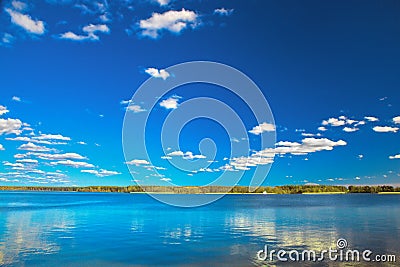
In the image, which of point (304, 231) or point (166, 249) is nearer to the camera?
point (166, 249)

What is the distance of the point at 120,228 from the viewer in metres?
40.2

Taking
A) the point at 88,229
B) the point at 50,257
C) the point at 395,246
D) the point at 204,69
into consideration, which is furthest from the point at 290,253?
the point at 88,229

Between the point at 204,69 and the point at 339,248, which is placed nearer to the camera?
the point at 339,248

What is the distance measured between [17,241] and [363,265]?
27.3m

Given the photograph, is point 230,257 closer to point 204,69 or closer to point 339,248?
point 339,248

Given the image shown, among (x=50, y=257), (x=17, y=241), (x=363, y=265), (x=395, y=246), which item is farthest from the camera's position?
(x=17, y=241)

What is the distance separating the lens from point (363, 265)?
2070 cm

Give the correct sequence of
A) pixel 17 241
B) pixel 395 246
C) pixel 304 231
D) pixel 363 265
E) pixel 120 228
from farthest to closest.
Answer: pixel 120 228 → pixel 304 231 → pixel 17 241 → pixel 395 246 → pixel 363 265

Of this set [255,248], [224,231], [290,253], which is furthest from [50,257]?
[224,231]

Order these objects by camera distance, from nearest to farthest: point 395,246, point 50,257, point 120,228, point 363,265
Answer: point 363,265
point 50,257
point 395,246
point 120,228

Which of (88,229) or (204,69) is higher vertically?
(204,69)

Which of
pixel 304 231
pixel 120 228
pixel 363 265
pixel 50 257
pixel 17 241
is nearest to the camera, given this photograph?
pixel 363 265

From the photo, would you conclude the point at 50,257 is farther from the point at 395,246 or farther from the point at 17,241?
the point at 395,246

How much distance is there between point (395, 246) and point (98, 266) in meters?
22.4
